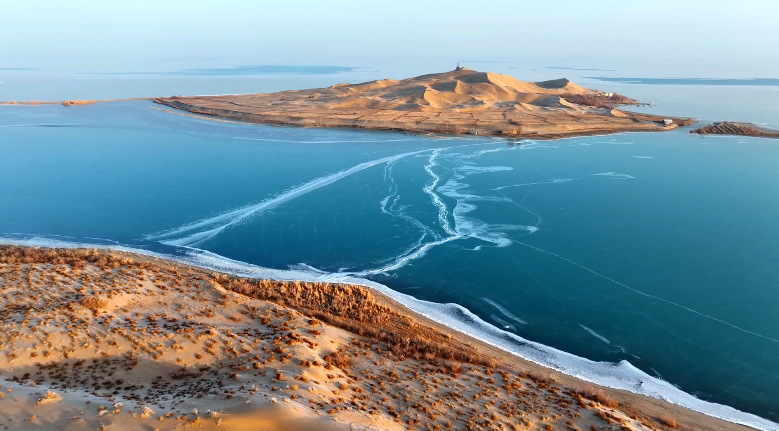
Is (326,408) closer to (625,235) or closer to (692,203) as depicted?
(625,235)

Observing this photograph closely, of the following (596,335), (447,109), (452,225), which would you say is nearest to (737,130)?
(447,109)

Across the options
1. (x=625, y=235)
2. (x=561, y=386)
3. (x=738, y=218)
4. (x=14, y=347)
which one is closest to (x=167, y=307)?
(x=14, y=347)

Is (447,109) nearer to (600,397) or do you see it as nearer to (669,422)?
(600,397)

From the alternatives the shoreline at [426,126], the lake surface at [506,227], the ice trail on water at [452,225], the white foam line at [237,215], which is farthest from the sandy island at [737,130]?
the white foam line at [237,215]

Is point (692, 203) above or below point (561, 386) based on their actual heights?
above

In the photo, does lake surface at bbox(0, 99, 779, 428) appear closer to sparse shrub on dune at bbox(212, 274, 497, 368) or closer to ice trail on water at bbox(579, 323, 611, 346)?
ice trail on water at bbox(579, 323, 611, 346)

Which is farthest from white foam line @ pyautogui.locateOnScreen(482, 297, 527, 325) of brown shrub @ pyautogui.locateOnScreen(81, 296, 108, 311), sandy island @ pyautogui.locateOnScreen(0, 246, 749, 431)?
brown shrub @ pyautogui.locateOnScreen(81, 296, 108, 311)
